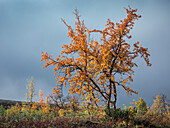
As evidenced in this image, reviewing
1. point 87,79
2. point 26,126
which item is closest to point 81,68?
point 87,79

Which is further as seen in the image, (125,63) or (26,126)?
(125,63)

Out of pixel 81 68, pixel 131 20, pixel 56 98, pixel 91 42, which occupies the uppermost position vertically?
pixel 131 20

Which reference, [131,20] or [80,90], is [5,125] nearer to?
[80,90]

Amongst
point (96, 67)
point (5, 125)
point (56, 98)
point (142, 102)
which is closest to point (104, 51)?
point (96, 67)

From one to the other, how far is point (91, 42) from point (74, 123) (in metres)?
5.64

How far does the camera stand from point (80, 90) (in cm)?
1184

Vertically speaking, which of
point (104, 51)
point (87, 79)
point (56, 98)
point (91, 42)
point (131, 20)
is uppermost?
point (131, 20)

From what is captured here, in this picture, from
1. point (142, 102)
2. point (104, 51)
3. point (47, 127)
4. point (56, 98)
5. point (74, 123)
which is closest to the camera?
point (47, 127)

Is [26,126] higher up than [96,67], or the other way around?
[96,67]

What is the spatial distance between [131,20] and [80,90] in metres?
5.73

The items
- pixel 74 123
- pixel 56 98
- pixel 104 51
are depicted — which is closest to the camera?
pixel 74 123

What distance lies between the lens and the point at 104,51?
11609mm

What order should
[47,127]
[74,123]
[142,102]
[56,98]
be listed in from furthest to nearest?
1. [56,98]
2. [142,102]
3. [74,123]
4. [47,127]

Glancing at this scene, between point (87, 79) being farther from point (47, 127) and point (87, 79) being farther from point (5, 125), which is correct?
point (5, 125)
